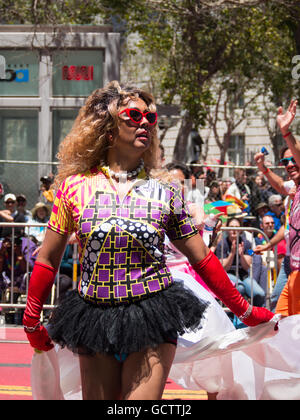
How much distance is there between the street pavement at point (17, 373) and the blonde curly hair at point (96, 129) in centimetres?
254

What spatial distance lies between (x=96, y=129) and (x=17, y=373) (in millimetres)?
3992

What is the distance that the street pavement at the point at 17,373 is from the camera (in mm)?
5852

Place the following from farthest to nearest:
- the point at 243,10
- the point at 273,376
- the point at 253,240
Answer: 1. the point at 243,10
2. the point at 253,240
3. the point at 273,376

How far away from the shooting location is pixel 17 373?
6.66 meters

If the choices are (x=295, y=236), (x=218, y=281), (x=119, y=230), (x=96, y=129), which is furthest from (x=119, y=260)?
(x=295, y=236)

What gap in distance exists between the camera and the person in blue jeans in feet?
28.3

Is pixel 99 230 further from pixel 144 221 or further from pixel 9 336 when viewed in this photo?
pixel 9 336

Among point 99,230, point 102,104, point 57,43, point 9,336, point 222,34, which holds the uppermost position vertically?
point 222,34

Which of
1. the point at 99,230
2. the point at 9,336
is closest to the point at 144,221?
the point at 99,230

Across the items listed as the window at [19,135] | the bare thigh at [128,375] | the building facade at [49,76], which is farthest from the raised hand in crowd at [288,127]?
the window at [19,135]

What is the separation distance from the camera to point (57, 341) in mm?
3289

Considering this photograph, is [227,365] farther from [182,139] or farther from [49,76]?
[182,139]

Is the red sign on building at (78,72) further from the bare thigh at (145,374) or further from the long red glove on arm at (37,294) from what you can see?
the bare thigh at (145,374)

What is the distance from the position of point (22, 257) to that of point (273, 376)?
220 inches
